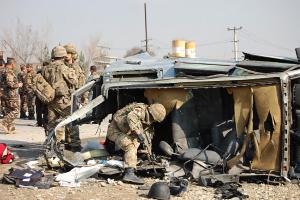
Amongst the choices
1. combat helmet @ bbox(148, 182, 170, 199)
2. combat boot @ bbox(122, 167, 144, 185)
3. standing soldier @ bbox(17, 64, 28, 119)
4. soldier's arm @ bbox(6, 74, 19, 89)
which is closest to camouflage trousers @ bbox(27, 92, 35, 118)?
standing soldier @ bbox(17, 64, 28, 119)

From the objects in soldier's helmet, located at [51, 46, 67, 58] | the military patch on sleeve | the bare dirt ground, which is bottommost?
the bare dirt ground

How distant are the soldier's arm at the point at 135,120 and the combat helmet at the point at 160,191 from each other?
50.3 inches

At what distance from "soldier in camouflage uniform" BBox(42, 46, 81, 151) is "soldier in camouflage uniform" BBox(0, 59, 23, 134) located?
4083mm

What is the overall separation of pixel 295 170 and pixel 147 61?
300 cm

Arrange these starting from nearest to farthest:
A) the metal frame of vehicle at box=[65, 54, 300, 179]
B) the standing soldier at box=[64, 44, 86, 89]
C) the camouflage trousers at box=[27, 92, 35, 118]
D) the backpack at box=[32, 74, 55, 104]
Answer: the metal frame of vehicle at box=[65, 54, 300, 179]
the backpack at box=[32, 74, 55, 104]
the standing soldier at box=[64, 44, 86, 89]
the camouflage trousers at box=[27, 92, 35, 118]

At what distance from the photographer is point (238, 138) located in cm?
650

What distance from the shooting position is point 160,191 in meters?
5.48

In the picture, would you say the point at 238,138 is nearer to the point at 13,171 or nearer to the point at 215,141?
the point at 215,141

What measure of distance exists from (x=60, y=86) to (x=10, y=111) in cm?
462

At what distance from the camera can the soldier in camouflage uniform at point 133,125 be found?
6.67 meters

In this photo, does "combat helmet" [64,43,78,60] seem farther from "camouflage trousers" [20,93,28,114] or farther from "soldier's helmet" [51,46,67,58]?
"camouflage trousers" [20,93,28,114]

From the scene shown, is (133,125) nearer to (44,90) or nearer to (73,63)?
(44,90)

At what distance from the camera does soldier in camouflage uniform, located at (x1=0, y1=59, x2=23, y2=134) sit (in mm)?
12211

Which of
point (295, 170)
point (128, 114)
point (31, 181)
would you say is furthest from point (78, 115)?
point (295, 170)
